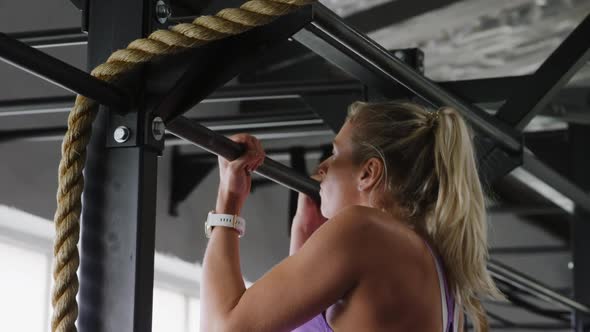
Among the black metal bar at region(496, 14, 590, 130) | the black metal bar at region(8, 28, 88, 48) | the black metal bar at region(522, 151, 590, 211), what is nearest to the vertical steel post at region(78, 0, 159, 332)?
the black metal bar at region(8, 28, 88, 48)

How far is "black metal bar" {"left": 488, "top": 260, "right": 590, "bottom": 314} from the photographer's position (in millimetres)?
3225

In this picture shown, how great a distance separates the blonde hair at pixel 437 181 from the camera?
175 cm

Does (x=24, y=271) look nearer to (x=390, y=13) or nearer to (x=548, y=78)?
(x=390, y=13)

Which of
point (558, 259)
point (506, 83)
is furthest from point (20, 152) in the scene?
point (558, 259)

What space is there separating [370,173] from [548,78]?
1.12 meters

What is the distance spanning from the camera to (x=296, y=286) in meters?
1.56

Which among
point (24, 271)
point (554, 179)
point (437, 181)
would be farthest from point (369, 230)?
point (24, 271)

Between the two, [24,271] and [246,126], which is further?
[24,271]

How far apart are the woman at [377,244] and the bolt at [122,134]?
25 cm

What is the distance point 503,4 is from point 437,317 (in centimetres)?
237

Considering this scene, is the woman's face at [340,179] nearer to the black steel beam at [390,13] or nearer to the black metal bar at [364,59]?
the black metal bar at [364,59]

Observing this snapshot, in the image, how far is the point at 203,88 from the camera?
156cm

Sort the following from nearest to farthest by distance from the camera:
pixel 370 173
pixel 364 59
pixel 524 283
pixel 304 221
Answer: pixel 370 173 < pixel 364 59 < pixel 304 221 < pixel 524 283

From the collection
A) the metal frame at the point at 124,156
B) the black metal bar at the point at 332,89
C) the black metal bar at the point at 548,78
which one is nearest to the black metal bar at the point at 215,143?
the metal frame at the point at 124,156
